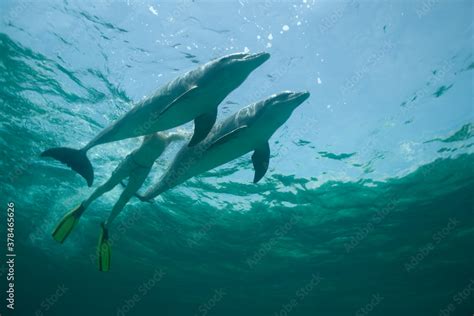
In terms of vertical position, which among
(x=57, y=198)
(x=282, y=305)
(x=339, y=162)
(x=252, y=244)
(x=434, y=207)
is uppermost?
(x=434, y=207)

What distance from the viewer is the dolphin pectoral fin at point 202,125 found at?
598 cm

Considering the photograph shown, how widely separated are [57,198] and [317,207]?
55.8 feet

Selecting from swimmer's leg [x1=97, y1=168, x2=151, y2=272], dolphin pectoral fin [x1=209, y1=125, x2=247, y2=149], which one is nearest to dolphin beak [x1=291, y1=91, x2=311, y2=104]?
dolphin pectoral fin [x1=209, y1=125, x2=247, y2=149]

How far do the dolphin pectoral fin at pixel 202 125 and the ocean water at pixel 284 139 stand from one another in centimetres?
435

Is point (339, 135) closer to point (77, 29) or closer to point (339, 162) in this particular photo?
point (339, 162)

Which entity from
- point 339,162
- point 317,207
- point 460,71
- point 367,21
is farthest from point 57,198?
point 460,71

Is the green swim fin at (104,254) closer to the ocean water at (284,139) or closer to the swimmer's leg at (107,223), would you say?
the swimmer's leg at (107,223)

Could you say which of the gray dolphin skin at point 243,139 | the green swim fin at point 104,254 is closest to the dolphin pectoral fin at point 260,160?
the gray dolphin skin at point 243,139

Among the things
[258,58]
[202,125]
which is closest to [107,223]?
[202,125]

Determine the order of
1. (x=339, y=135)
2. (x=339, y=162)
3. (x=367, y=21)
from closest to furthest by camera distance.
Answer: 1. (x=367, y=21)
2. (x=339, y=135)
3. (x=339, y=162)

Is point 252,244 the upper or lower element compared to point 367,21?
lower

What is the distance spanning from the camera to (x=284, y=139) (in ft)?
41.9

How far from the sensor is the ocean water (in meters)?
9.60

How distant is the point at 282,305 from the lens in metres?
38.1
